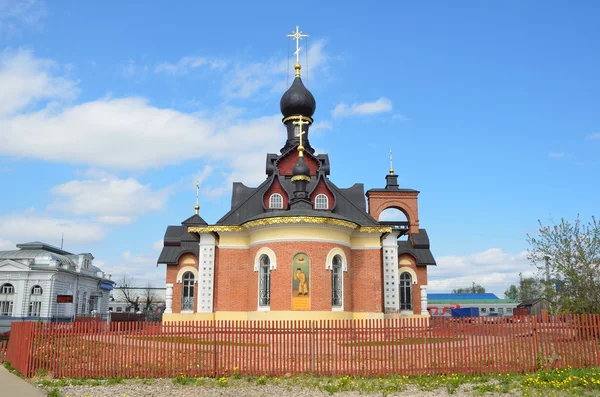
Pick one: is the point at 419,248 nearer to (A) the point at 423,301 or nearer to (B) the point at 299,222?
(A) the point at 423,301

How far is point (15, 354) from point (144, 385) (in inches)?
195

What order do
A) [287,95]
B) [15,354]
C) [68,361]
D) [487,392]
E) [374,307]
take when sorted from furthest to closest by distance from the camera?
[287,95]
[374,307]
[15,354]
[68,361]
[487,392]

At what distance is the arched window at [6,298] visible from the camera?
40656 mm

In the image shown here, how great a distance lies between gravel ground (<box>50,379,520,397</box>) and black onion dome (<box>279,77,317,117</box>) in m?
19.7

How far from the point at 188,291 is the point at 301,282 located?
8.89 m

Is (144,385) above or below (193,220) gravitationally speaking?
below

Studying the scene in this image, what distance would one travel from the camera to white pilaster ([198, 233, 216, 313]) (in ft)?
75.3

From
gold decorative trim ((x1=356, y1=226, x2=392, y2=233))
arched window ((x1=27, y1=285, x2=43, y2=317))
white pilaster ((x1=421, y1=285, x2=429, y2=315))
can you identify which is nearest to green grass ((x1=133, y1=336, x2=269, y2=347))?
gold decorative trim ((x1=356, y1=226, x2=392, y2=233))

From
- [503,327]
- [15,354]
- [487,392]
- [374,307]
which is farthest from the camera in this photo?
[374,307]

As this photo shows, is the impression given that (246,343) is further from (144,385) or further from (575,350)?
(575,350)

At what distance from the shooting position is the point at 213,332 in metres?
11.7

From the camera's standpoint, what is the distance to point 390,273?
78.3 ft

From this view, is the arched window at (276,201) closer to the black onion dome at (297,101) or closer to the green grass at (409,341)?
the black onion dome at (297,101)

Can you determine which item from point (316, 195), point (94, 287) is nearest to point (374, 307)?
point (316, 195)
